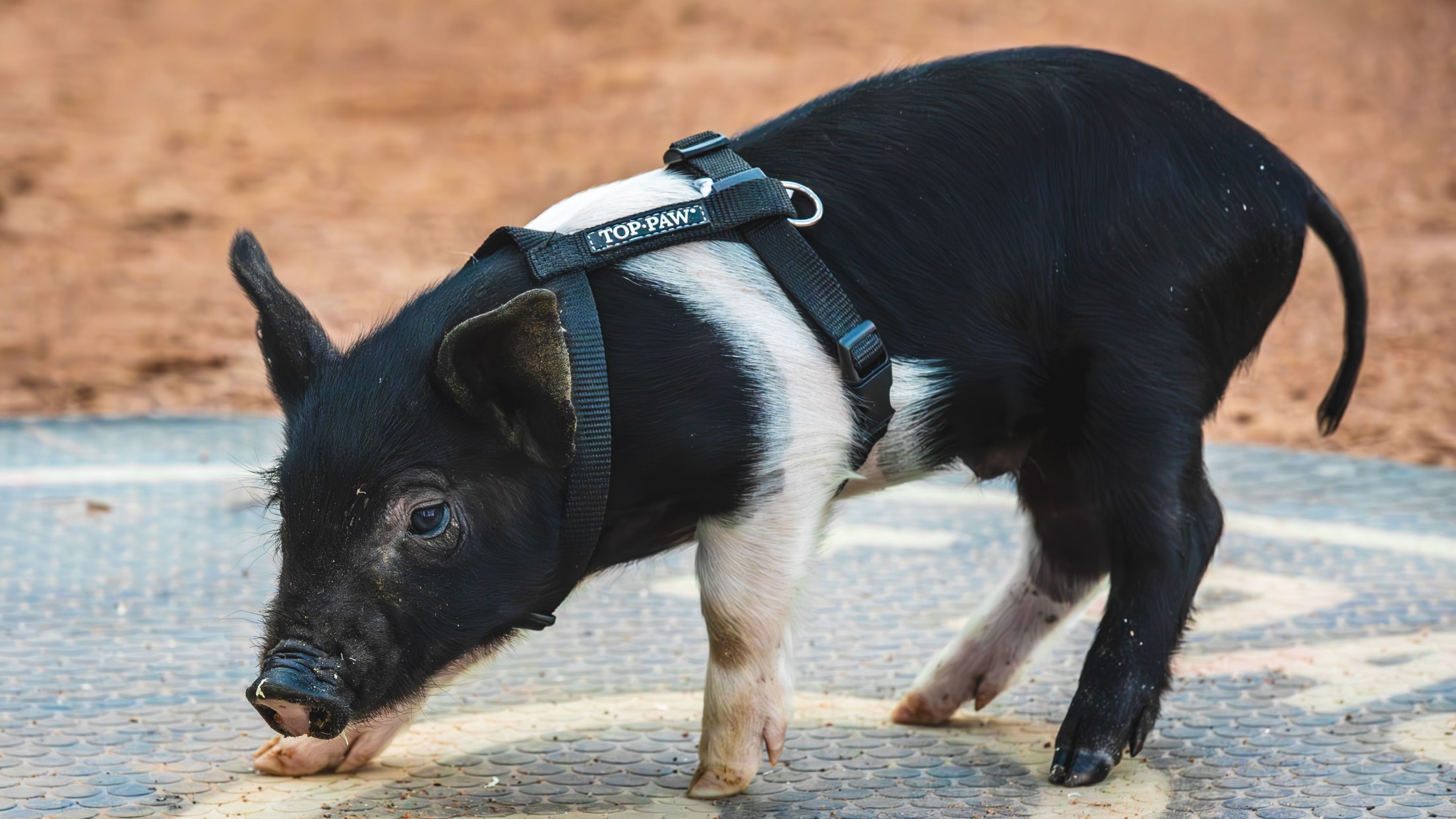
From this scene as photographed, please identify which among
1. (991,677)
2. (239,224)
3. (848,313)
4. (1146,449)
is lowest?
(991,677)

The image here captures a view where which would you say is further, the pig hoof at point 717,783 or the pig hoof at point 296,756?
the pig hoof at point 296,756

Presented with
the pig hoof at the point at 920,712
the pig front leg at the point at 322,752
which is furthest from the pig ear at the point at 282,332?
the pig hoof at the point at 920,712

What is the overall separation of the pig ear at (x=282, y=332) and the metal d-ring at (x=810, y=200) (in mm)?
849

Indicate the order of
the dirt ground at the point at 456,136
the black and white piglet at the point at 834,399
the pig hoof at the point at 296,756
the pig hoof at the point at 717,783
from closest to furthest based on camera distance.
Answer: the black and white piglet at the point at 834,399 → the pig hoof at the point at 717,783 → the pig hoof at the point at 296,756 → the dirt ground at the point at 456,136

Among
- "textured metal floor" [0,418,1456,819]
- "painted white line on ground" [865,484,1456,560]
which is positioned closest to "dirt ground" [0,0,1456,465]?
"painted white line on ground" [865,484,1456,560]

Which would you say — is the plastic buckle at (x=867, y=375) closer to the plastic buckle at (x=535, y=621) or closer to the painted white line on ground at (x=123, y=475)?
the plastic buckle at (x=535, y=621)

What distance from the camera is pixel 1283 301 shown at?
11.1ft

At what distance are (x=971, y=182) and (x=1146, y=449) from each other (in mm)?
595

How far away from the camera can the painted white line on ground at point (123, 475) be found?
217 inches

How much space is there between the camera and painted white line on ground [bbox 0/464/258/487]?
217 inches

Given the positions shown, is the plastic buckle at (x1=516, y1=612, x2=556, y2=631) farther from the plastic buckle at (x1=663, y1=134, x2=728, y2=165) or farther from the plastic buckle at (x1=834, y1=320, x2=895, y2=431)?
the plastic buckle at (x1=663, y1=134, x2=728, y2=165)

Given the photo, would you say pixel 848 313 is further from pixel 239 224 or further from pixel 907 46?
pixel 907 46

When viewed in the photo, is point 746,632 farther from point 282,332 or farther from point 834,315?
point 282,332

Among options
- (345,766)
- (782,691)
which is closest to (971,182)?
(782,691)
